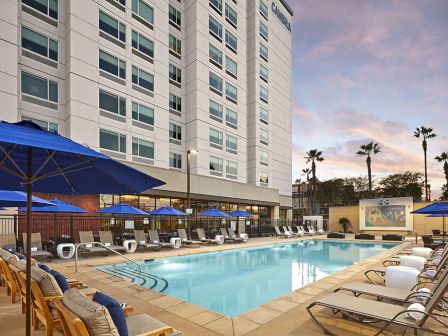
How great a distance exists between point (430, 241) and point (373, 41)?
14626 mm

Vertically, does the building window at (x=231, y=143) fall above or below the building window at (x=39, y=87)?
below

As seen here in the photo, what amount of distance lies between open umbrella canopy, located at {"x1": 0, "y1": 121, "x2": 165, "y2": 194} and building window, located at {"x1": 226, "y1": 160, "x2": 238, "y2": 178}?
2706 cm

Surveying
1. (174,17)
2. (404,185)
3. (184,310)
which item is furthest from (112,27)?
(404,185)

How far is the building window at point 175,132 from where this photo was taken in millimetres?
28881

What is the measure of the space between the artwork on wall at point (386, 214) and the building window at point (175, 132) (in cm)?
2291

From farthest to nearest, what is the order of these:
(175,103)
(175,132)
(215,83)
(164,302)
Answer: (215,83)
(175,103)
(175,132)
(164,302)

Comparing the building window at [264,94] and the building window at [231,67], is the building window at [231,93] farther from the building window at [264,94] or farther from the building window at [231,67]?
the building window at [264,94]

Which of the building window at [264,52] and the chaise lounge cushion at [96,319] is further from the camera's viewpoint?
the building window at [264,52]

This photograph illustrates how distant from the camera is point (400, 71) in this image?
2573cm

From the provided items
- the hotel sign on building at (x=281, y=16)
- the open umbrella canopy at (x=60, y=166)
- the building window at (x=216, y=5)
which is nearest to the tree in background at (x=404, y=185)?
the hotel sign on building at (x=281, y=16)

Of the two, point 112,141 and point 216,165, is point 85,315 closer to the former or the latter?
point 112,141

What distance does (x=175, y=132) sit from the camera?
29312mm

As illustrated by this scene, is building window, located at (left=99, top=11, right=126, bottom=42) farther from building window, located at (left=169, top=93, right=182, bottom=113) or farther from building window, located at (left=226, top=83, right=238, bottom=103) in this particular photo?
building window, located at (left=226, top=83, right=238, bottom=103)

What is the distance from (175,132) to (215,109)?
5.18 meters
